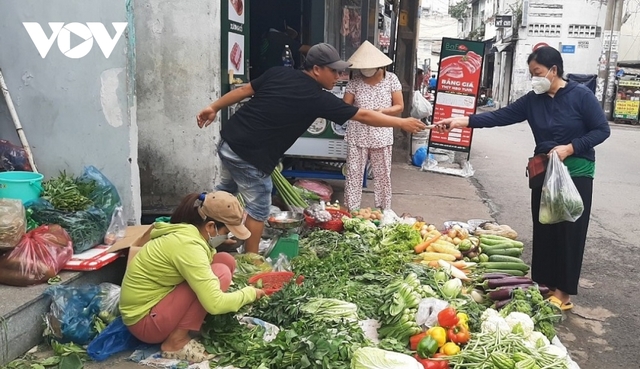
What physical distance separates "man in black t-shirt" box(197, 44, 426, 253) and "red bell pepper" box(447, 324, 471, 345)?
1.89 meters

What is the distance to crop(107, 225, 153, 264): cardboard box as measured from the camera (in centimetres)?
407

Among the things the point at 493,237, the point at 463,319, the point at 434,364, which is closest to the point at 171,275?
the point at 434,364

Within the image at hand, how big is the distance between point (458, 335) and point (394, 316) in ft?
1.44

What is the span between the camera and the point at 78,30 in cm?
471

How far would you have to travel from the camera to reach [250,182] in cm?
496

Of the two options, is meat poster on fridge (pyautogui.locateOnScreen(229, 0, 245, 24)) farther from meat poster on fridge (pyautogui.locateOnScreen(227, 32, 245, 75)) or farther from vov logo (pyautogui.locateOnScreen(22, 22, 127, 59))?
vov logo (pyautogui.locateOnScreen(22, 22, 127, 59))

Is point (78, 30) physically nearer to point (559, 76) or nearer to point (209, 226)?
point (209, 226)

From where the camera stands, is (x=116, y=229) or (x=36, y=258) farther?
(x=116, y=229)

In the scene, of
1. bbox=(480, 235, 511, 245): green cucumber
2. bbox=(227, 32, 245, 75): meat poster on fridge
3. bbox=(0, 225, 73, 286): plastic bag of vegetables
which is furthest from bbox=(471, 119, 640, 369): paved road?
bbox=(227, 32, 245, 75): meat poster on fridge

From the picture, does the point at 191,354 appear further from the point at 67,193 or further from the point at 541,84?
the point at 541,84

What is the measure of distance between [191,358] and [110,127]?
7.13ft

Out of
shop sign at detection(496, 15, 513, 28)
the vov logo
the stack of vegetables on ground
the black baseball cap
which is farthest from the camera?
shop sign at detection(496, 15, 513, 28)

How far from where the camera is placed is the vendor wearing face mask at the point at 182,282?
10.6ft

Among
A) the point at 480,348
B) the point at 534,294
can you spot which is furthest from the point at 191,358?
the point at 534,294
